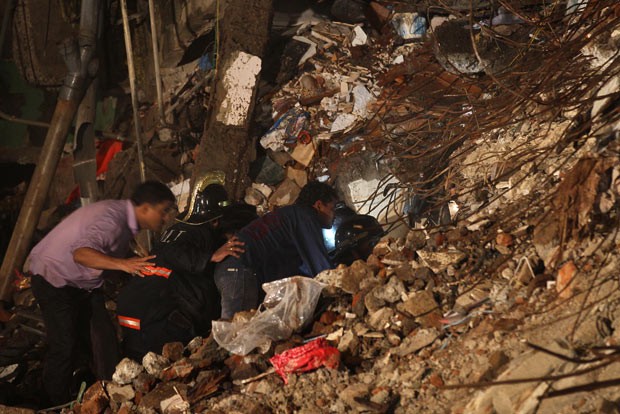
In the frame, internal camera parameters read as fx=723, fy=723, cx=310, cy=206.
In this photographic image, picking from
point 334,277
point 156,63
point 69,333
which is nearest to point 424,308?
point 334,277

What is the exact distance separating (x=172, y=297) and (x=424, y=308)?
2.03 metres

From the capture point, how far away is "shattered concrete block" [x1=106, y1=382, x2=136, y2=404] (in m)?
4.62

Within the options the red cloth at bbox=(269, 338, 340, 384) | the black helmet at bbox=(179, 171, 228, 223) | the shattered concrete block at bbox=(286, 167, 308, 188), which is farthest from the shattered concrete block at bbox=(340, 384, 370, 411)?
the shattered concrete block at bbox=(286, 167, 308, 188)

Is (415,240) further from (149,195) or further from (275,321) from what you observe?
(149,195)

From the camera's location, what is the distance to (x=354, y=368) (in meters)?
4.06

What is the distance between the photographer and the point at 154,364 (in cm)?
471

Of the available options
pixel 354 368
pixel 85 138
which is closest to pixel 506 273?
pixel 354 368

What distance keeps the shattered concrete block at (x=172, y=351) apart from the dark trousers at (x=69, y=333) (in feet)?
2.46

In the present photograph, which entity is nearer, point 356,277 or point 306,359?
point 306,359

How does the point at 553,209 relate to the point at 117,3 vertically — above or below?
below

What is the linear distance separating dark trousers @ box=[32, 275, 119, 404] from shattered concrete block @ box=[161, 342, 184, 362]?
0.75m

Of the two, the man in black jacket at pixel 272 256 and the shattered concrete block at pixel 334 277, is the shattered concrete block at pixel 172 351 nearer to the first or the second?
the man in black jacket at pixel 272 256

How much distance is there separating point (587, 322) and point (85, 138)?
270 inches

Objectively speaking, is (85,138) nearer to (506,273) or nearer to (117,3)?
(117,3)
